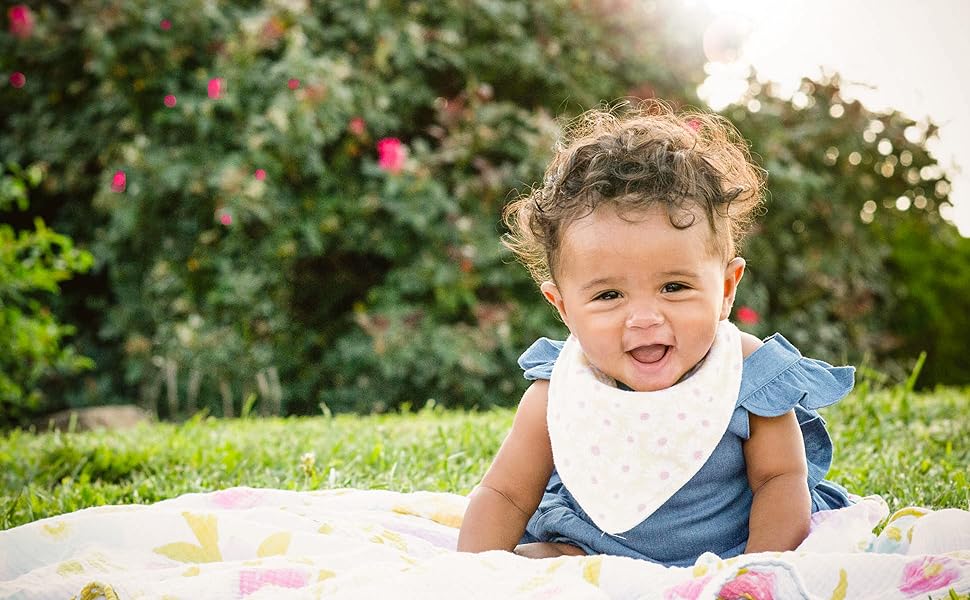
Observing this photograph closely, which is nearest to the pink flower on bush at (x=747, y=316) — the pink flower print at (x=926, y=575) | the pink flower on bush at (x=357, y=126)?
the pink flower on bush at (x=357, y=126)

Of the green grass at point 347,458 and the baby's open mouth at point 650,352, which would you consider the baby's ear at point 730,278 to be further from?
the green grass at point 347,458

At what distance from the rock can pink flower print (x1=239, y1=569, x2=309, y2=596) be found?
146 inches

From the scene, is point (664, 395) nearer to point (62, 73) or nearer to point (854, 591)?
point (854, 591)

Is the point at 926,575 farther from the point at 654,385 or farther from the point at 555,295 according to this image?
the point at 555,295

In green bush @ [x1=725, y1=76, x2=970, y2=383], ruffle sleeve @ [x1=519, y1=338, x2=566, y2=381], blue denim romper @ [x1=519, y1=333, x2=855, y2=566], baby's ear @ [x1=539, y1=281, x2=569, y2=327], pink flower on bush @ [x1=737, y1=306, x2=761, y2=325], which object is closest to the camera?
blue denim romper @ [x1=519, y1=333, x2=855, y2=566]

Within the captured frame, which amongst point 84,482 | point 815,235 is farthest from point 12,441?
point 815,235

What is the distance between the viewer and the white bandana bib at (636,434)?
2.00 m

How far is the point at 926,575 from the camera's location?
1.60 meters

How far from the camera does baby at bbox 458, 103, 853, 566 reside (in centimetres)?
192

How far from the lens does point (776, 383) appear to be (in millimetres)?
2033

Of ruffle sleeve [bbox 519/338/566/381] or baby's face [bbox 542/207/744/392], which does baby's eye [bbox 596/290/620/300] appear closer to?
baby's face [bbox 542/207/744/392]

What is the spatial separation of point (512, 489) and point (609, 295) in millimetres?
493

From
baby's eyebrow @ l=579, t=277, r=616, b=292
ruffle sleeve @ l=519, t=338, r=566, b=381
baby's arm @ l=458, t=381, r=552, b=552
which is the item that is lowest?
baby's arm @ l=458, t=381, r=552, b=552

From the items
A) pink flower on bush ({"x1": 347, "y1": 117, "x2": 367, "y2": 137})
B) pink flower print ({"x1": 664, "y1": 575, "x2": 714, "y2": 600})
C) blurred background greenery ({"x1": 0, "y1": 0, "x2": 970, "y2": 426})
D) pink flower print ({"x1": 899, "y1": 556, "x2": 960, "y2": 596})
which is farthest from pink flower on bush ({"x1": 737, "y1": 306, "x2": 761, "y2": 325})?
pink flower print ({"x1": 664, "y1": 575, "x2": 714, "y2": 600})
